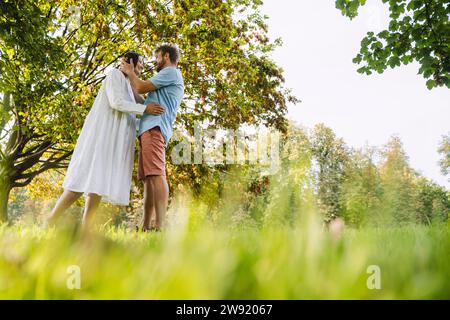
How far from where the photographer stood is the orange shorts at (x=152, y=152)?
172 inches

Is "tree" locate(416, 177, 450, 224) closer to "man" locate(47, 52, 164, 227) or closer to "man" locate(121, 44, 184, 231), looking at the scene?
"man" locate(121, 44, 184, 231)

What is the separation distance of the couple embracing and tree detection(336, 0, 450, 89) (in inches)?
156

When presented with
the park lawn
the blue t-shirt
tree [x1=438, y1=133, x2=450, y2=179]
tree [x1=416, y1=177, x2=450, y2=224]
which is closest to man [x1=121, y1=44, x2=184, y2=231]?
the blue t-shirt

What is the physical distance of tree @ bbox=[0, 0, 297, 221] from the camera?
29.9ft

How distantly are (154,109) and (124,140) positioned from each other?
1.69 ft

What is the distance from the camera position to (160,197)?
4324mm

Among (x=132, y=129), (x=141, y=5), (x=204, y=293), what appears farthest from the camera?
(x=141, y=5)

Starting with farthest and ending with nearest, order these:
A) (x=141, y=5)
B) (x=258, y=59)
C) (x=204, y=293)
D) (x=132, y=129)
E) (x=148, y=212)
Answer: (x=258, y=59) < (x=141, y=5) < (x=148, y=212) < (x=132, y=129) < (x=204, y=293)

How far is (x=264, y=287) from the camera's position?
0.66 m

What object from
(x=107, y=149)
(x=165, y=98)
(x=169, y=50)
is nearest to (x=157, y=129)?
(x=165, y=98)

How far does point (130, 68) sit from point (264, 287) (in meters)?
4.08

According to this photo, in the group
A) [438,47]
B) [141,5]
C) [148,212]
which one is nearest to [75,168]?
[148,212]
